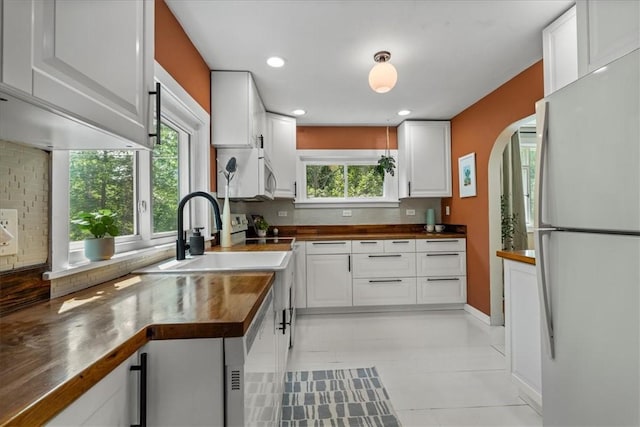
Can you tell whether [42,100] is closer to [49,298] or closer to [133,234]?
[49,298]

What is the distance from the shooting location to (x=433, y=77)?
113 inches

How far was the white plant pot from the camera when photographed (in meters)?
1.20

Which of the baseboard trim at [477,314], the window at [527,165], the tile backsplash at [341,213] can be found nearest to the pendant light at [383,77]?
the tile backsplash at [341,213]

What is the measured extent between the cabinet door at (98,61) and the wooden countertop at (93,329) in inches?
19.0

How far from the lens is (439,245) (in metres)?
3.80

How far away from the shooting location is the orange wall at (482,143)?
2.71m

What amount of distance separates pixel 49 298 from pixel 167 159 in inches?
53.3

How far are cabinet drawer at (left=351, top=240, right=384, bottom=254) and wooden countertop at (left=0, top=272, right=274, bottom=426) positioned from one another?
2581mm

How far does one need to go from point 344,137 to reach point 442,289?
232cm

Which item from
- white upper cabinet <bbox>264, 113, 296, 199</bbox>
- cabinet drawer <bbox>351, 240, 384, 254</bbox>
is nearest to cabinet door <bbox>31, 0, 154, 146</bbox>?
white upper cabinet <bbox>264, 113, 296, 199</bbox>

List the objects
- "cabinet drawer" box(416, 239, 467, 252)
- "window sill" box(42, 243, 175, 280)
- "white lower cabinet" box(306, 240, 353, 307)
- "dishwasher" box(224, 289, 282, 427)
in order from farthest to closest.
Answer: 1. "cabinet drawer" box(416, 239, 467, 252)
2. "white lower cabinet" box(306, 240, 353, 307)
3. "window sill" box(42, 243, 175, 280)
4. "dishwasher" box(224, 289, 282, 427)

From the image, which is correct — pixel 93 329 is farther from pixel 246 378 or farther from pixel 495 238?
pixel 495 238

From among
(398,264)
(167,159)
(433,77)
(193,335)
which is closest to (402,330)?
(398,264)

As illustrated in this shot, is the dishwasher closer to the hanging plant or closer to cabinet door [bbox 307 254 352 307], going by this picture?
cabinet door [bbox 307 254 352 307]
